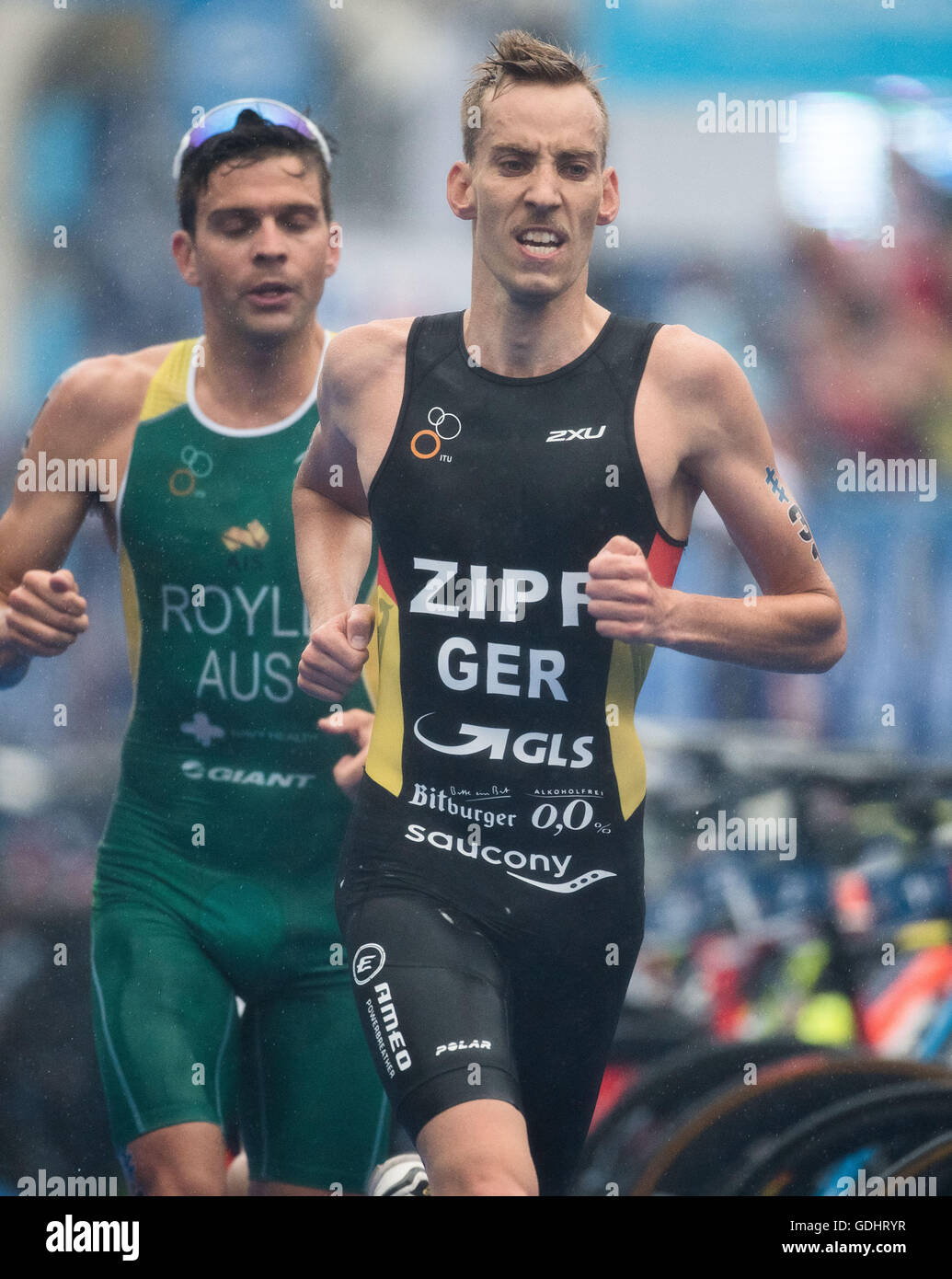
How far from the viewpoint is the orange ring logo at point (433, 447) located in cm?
333

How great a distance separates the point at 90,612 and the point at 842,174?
2462 millimetres

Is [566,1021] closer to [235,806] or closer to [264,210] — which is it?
[235,806]

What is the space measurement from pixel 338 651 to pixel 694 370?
1033 mm

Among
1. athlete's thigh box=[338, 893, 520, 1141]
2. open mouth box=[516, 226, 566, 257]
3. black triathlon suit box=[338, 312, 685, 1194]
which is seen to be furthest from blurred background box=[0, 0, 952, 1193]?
athlete's thigh box=[338, 893, 520, 1141]

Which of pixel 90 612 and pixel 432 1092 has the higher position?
pixel 90 612

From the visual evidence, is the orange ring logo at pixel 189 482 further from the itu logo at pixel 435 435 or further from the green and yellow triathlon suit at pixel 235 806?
the itu logo at pixel 435 435

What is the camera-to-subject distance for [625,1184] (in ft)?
13.6

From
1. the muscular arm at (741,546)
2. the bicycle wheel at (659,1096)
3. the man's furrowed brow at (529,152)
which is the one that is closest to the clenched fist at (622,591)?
the muscular arm at (741,546)

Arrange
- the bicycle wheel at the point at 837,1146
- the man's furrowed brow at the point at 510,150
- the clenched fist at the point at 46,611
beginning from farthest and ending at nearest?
the bicycle wheel at the point at 837,1146
the clenched fist at the point at 46,611
the man's furrowed brow at the point at 510,150

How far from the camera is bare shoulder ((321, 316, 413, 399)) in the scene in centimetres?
347

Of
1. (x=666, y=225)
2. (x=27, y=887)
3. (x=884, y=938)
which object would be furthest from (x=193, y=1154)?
(x=666, y=225)

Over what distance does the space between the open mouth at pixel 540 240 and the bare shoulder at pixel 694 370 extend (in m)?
0.33

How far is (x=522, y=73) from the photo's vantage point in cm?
335
